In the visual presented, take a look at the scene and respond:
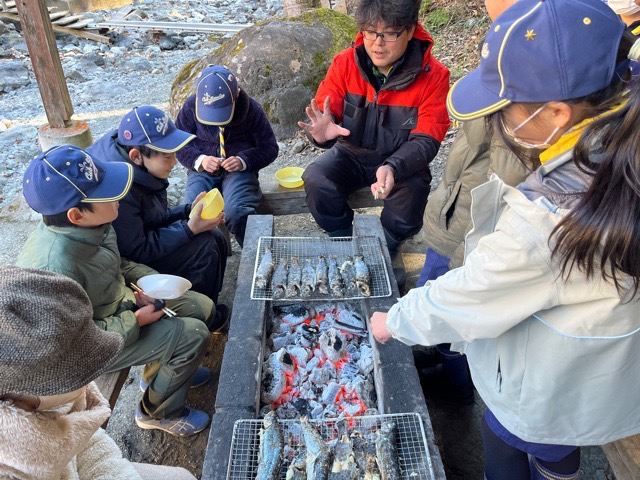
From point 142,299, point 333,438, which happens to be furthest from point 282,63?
point 333,438

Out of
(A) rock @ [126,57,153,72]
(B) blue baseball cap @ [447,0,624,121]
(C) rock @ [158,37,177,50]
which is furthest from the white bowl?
(C) rock @ [158,37,177,50]

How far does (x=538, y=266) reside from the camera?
1.56 m

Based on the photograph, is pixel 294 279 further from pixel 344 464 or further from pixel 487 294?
pixel 487 294

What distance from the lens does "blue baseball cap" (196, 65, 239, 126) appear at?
429 cm

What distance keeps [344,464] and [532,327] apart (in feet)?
3.98

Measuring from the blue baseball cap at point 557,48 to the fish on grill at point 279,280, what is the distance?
2181mm

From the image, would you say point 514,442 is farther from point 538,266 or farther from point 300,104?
point 300,104

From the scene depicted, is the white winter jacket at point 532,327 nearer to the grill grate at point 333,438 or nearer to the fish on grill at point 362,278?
the grill grate at point 333,438

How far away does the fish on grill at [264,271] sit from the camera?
3489 millimetres

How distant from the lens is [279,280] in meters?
3.54

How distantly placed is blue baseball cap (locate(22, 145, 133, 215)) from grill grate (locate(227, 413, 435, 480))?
154 cm

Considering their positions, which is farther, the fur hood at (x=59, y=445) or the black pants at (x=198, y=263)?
the black pants at (x=198, y=263)

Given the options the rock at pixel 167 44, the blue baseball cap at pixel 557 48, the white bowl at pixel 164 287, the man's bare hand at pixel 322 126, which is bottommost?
the rock at pixel 167 44

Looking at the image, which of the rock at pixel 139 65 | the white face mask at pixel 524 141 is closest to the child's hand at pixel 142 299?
the white face mask at pixel 524 141
